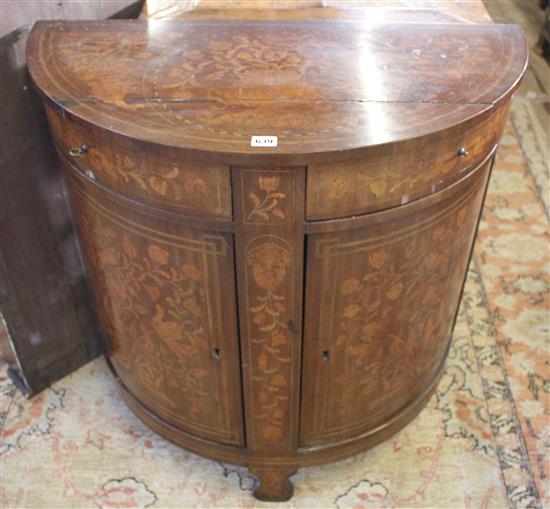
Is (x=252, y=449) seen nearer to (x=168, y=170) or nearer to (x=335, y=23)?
(x=168, y=170)

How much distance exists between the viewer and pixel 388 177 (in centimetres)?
99

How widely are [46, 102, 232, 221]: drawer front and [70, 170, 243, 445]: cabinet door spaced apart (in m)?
0.03

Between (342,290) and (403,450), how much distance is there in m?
0.59

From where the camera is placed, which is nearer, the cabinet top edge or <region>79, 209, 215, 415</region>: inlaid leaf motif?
the cabinet top edge

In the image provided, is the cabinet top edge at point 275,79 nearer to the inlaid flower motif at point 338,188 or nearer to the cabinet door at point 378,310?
the inlaid flower motif at point 338,188

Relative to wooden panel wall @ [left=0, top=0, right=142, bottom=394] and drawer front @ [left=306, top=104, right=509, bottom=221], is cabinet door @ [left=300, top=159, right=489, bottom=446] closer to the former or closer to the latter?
drawer front @ [left=306, top=104, right=509, bottom=221]

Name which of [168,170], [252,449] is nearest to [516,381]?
[252,449]

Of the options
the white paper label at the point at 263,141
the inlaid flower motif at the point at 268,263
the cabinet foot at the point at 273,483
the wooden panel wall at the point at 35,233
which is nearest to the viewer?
the white paper label at the point at 263,141

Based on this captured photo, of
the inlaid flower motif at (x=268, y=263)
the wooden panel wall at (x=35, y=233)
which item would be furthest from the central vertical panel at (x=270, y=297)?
the wooden panel wall at (x=35, y=233)

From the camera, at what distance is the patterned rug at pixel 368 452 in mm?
1457

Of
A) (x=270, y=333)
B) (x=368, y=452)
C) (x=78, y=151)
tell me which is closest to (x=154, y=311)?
(x=270, y=333)

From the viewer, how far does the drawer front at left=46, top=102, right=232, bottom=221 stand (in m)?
0.97

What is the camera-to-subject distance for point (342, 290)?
112 centimetres

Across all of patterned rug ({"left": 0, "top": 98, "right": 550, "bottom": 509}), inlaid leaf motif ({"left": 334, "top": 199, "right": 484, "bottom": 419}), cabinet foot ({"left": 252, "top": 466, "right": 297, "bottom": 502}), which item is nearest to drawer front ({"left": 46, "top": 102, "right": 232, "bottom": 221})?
inlaid leaf motif ({"left": 334, "top": 199, "right": 484, "bottom": 419})
